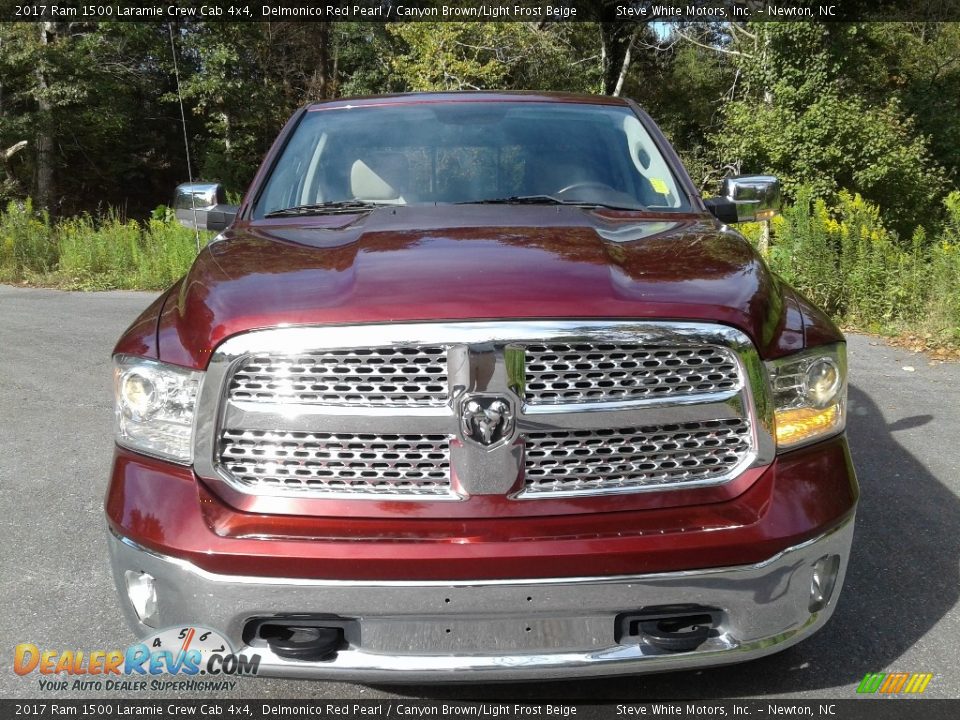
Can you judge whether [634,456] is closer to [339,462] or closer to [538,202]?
[339,462]

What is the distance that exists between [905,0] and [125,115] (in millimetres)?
23973

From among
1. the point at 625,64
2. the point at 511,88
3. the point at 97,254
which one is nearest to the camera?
the point at 97,254

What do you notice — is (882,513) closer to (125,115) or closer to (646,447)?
(646,447)

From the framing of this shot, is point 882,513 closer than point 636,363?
No

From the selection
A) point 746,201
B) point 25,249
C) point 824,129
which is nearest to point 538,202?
point 746,201

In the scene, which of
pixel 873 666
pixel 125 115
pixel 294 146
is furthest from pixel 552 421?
pixel 125 115

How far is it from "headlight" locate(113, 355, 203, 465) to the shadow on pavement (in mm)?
1012

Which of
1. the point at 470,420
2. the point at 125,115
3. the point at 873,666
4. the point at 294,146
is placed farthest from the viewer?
the point at 125,115

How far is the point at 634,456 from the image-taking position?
2176 millimetres

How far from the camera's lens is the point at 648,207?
3.29 m

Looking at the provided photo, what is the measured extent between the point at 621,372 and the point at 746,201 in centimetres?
194

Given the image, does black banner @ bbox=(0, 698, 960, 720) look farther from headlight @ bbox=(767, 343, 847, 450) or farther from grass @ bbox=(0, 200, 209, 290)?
grass @ bbox=(0, 200, 209, 290)

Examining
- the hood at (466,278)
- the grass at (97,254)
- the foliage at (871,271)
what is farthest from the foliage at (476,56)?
the hood at (466,278)

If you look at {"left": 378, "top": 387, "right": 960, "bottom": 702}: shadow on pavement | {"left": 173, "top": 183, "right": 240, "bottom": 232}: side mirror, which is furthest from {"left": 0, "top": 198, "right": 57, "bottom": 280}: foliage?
{"left": 378, "top": 387, "right": 960, "bottom": 702}: shadow on pavement
